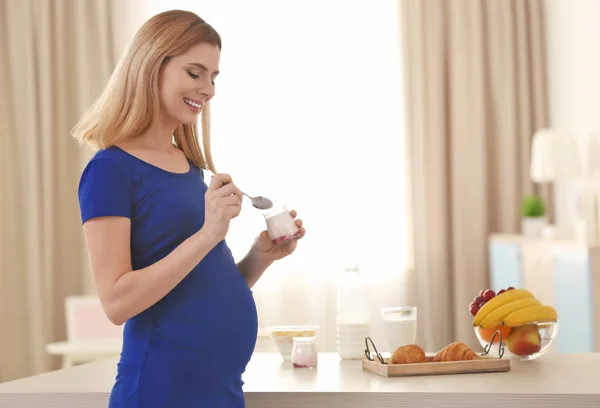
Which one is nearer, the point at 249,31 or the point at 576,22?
the point at 576,22

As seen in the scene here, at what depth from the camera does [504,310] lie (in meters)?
1.76

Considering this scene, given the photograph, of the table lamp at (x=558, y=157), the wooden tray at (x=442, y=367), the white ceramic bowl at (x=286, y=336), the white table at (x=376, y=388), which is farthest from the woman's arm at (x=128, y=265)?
the table lamp at (x=558, y=157)

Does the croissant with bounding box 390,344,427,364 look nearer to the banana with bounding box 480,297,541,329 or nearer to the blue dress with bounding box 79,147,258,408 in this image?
the banana with bounding box 480,297,541,329

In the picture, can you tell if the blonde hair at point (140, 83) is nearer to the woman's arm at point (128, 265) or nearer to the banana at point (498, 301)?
the woman's arm at point (128, 265)

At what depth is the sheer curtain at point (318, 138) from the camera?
5035 mm

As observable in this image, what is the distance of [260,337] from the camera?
2.80 metres

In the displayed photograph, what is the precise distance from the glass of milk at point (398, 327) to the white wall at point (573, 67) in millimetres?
2291

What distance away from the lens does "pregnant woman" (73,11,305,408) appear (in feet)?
4.31

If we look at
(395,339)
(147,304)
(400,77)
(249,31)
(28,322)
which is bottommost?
(28,322)

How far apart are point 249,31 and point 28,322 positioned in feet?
7.17

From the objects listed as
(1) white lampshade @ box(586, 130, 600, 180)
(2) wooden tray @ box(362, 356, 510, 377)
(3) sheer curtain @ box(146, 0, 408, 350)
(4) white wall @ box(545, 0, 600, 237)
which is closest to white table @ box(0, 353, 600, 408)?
(2) wooden tray @ box(362, 356, 510, 377)

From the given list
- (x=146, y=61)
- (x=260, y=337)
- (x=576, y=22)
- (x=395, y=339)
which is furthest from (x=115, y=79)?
(x=576, y=22)

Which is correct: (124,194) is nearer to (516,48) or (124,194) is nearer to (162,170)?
(162,170)

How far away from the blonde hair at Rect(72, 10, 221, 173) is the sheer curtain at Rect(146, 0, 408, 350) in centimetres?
355
